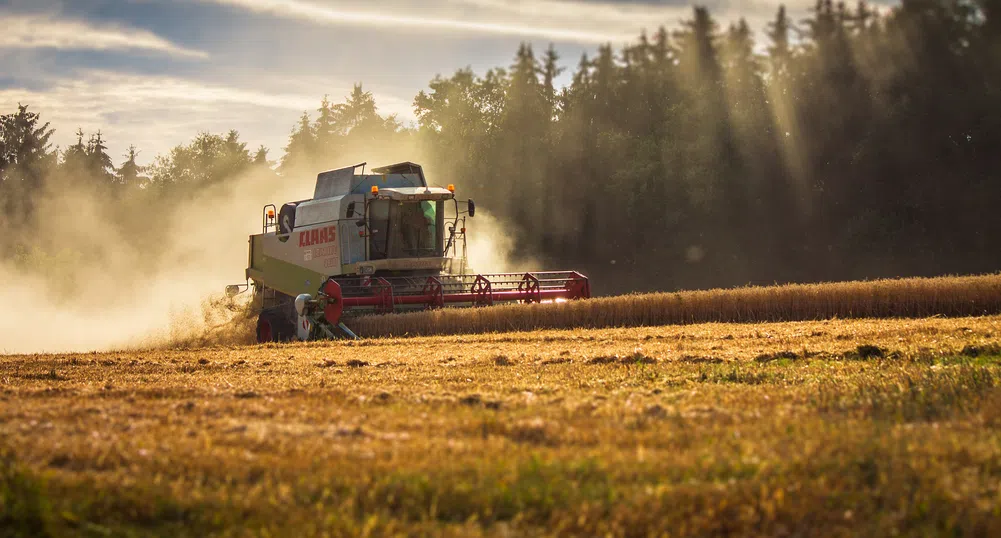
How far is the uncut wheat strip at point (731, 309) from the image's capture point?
1889cm

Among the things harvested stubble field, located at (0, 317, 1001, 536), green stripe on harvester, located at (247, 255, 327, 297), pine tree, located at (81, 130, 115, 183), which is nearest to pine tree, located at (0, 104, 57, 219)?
pine tree, located at (81, 130, 115, 183)

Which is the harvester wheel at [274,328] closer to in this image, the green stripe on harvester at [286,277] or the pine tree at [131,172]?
the green stripe on harvester at [286,277]

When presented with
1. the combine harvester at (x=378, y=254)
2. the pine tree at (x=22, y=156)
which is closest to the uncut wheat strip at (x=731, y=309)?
the combine harvester at (x=378, y=254)

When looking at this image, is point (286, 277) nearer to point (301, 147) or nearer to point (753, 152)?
point (753, 152)

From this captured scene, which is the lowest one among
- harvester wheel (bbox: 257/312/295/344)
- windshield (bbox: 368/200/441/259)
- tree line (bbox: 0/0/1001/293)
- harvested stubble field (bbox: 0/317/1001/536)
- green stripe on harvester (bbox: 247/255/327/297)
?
harvested stubble field (bbox: 0/317/1001/536)

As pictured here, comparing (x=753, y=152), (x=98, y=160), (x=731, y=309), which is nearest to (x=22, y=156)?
(x=98, y=160)

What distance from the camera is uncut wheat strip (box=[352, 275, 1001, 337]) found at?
1889 cm

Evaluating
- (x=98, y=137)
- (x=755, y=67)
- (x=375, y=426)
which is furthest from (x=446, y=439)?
(x=98, y=137)

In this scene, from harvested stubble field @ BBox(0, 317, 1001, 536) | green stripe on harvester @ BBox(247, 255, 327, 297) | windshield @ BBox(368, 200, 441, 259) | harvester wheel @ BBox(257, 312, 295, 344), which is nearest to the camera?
harvested stubble field @ BBox(0, 317, 1001, 536)

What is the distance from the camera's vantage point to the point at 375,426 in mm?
5941

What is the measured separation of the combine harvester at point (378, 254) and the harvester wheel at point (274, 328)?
0.02 metres

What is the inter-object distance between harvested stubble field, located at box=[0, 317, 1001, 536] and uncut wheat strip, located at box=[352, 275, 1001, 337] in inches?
383

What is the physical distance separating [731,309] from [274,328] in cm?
927

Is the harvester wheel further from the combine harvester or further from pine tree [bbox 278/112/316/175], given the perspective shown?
pine tree [bbox 278/112/316/175]
